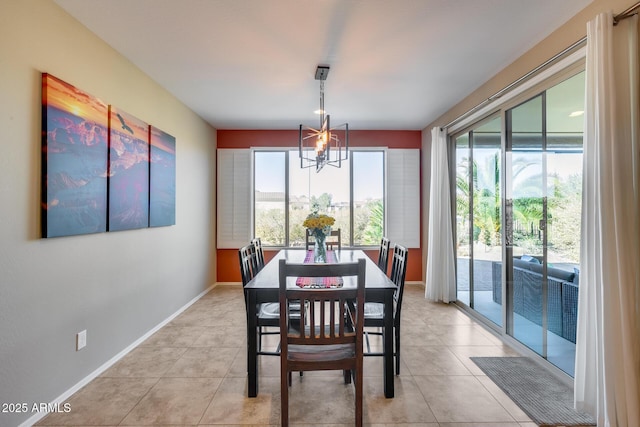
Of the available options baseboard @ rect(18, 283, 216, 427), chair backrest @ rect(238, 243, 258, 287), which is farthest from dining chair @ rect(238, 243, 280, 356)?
baseboard @ rect(18, 283, 216, 427)

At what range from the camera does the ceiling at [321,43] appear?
2156mm

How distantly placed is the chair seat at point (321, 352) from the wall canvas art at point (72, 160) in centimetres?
174

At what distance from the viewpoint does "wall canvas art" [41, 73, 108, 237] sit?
1.99 m

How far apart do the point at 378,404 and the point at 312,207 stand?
3612 mm

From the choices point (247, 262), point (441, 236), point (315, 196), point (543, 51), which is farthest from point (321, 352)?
point (315, 196)

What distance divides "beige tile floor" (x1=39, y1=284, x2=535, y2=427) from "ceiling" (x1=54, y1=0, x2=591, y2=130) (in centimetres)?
268

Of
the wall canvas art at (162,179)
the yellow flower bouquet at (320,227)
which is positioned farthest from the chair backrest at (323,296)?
the wall canvas art at (162,179)

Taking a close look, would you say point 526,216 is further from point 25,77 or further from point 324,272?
point 25,77

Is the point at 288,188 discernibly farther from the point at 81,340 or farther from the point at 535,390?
the point at 535,390

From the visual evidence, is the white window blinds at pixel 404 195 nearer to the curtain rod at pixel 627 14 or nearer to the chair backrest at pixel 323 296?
the curtain rod at pixel 627 14

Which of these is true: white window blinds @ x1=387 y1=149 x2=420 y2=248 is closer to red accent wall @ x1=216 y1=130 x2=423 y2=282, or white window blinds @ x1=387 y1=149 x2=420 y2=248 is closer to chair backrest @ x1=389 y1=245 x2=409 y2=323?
red accent wall @ x1=216 y1=130 x2=423 y2=282

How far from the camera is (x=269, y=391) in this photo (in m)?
2.27

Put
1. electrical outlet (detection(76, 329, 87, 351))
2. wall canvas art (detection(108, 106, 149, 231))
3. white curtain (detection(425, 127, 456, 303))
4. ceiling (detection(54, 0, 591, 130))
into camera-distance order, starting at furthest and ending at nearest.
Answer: white curtain (detection(425, 127, 456, 303)) < wall canvas art (detection(108, 106, 149, 231)) < electrical outlet (detection(76, 329, 87, 351)) < ceiling (detection(54, 0, 591, 130))

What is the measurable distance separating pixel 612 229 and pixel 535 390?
1.29m
